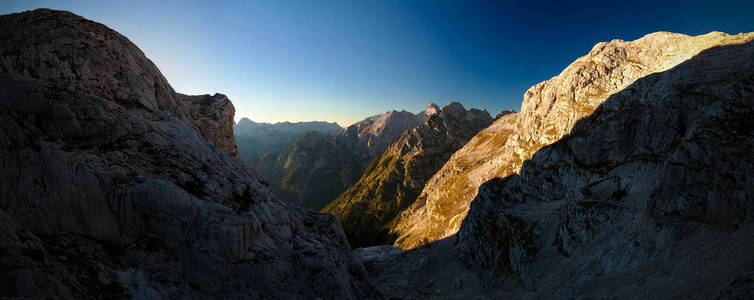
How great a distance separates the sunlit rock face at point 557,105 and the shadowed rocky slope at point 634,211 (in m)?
2.64

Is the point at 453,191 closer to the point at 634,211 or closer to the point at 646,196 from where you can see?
the point at 646,196

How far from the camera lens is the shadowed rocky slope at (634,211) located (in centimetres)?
1962

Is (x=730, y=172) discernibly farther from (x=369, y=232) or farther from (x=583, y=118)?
(x=369, y=232)

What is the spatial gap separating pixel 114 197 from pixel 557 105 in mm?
125002

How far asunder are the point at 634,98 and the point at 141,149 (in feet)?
324

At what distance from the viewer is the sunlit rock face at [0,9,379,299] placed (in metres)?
16.4

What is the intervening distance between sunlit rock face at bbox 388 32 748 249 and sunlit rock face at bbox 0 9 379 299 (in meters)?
84.8

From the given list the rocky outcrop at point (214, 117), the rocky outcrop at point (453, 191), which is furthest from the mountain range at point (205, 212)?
the rocky outcrop at point (453, 191)

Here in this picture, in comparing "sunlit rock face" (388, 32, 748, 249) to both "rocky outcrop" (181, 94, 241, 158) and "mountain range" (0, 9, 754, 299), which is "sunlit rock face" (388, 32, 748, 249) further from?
"rocky outcrop" (181, 94, 241, 158)

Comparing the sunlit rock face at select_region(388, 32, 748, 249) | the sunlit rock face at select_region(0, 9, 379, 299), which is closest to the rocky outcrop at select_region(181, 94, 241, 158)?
the sunlit rock face at select_region(0, 9, 379, 299)

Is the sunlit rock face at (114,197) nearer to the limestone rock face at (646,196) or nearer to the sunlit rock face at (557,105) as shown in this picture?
the limestone rock face at (646,196)

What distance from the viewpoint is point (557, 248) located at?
37.5 metres

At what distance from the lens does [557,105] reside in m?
102

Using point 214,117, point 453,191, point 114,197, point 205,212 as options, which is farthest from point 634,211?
point 453,191
